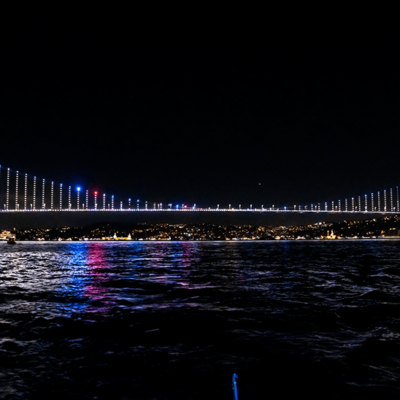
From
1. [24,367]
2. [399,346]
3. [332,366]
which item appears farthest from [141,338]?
[399,346]

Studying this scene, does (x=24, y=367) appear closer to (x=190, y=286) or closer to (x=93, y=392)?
(x=93, y=392)

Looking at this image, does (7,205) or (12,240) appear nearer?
(7,205)

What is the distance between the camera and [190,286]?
555 inches

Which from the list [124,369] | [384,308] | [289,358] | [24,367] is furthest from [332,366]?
[384,308]

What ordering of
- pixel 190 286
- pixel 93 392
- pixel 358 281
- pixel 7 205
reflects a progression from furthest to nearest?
pixel 7 205 → pixel 358 281 → pixel 190 286 → pixel 93 392

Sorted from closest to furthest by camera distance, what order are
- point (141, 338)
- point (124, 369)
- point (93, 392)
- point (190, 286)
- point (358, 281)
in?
point (93, 392), point (124, 369), point (141, 338), point (190, 286), point (358, 281)

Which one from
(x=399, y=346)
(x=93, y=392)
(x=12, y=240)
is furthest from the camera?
(x=12, y=240)

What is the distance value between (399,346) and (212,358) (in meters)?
2.91

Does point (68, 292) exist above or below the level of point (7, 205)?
below

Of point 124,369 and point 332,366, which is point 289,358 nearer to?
point 332,366

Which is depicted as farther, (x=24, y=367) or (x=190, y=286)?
(x=190, y=286)

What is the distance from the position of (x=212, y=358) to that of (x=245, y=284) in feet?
29.4

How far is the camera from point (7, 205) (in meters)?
67.4

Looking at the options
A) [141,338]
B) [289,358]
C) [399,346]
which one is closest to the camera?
[289,358]
